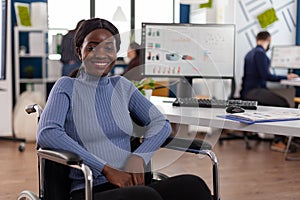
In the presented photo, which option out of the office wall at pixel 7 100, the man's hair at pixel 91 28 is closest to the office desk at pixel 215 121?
the man's hair at pixel 91 28

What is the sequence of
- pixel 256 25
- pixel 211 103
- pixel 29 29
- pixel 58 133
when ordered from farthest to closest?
pixel 256 25 < pixel 29 29 < pixel 211 103 < pixel 58 133

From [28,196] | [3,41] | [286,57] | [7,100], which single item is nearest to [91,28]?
[28,196]

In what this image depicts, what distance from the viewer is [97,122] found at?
1923 mm

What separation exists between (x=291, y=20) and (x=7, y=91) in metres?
3.57

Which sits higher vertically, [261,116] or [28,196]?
[261,116]

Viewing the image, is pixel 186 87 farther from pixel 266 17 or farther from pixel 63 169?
pixel 266 17

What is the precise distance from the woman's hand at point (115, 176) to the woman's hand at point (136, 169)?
5 cm

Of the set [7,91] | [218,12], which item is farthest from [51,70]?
[218,12]

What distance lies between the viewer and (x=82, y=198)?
1762 mm

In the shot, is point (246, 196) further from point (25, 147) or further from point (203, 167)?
point (25, 147)

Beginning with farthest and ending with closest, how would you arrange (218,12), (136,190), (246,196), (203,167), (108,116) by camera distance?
(218,12) → (203,167) → (246,196) → (108,116) → (136,190)

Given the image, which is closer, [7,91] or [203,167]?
[203,167]

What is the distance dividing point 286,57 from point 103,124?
13.7 feet

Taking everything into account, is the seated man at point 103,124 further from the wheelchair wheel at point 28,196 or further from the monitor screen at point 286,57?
the monitor screen at point 286,57
